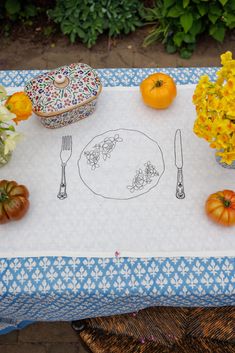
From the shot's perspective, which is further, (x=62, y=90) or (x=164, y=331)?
(x=164, y=331)

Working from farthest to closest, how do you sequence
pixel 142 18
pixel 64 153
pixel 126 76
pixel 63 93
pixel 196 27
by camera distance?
pixel 142 18 < pixel 196 27 < pixel 126 76 < pixel 64 153 < pixel 63 93

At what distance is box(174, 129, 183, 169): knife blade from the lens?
1.65 metres

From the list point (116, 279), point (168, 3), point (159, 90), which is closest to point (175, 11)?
point (168, 3)

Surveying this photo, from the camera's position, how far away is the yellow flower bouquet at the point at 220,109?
1.27 meters

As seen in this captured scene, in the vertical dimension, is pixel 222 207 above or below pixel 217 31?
below

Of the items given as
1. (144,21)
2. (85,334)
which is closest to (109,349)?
(85,334)

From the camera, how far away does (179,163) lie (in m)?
1.65

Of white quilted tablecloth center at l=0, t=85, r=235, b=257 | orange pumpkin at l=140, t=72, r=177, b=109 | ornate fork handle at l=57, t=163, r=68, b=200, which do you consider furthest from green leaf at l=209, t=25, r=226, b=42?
ornate fork handle at l=57, t=163, r=68, b=200

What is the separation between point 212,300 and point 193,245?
236mm

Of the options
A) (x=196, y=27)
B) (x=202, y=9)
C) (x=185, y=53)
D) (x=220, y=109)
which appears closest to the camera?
(x=220, y=109)

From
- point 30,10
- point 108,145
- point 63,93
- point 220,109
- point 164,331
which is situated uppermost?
point 220,109

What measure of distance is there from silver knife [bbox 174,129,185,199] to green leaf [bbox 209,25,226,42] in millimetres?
1824

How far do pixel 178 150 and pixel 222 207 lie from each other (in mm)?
343

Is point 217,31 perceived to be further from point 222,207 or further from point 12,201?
point 12,201
